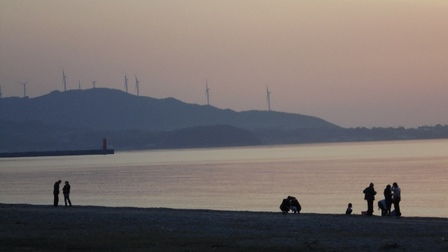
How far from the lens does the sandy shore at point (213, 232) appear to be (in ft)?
73.9

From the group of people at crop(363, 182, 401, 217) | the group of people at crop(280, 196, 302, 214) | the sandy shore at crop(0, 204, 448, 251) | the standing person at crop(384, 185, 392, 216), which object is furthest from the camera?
the group of people at crop(280, 196, 302, 214)

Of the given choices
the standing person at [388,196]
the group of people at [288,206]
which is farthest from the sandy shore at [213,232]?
the standing person at [388,196]

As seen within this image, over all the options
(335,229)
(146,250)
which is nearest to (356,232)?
(335,229)

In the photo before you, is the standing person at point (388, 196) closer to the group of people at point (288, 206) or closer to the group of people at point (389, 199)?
the group of people at point (389, 199)

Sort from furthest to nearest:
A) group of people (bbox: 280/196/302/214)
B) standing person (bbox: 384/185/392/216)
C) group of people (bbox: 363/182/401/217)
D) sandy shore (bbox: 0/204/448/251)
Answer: group of people (bbox: 280/196/302/214)
standing person (bbox: 384/185/392/216)
group of people (bbox: 363/182/401/217)
sandy shore (bbox: 0/204/448/251)

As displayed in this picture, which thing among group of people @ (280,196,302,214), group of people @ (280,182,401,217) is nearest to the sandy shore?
group of people @ (280,196,302,214)

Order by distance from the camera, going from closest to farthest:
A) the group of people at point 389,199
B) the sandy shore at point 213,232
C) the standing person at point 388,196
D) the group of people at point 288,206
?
1. the sandy shore at point 213,232
2. the group of people at point 389,199
3. the standing person at point 388,196
4. the group of people at point 288,206

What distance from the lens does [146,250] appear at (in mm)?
21734

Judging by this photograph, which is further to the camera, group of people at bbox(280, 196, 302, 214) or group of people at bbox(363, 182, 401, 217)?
group of people at bbox(280, 196, 302, 214)

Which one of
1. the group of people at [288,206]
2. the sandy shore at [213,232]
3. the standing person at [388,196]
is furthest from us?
the group of people at [288,206]

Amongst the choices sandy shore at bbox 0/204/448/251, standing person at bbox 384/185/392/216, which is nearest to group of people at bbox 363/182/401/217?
standing person at bbox 384/185/392/216

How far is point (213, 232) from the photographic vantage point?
2597cm

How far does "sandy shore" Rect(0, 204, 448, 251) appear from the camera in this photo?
73.9 feet

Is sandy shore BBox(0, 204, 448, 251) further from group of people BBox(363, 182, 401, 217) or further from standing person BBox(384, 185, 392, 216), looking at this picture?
standing person BBox(384, 185, 392, 216)
